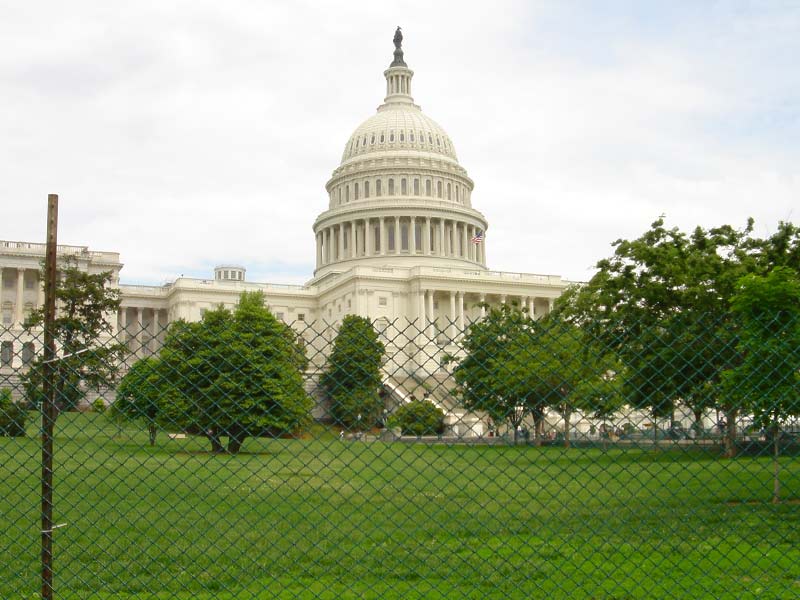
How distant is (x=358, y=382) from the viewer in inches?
360

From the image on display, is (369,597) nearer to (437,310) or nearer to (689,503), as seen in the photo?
(689,503)

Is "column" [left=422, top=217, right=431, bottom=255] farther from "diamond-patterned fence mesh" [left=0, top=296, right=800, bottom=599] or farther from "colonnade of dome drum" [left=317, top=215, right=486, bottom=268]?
"diamond-patterned fence mesh" [left=0, top=296, right=800, bottom=599]

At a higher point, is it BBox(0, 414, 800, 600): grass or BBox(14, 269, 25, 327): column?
BBox(14, 269, 25, 327): column

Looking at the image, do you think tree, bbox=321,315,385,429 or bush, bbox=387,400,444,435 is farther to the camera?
bush, bbox=387,400,444,435

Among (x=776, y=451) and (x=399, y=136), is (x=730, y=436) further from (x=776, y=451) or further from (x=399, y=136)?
(x=399, y=136)

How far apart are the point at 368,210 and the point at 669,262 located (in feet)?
308

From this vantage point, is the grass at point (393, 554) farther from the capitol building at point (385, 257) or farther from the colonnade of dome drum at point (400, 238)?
the colonnade of dome drum at point (400, 238)

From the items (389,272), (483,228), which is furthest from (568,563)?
(483,228)

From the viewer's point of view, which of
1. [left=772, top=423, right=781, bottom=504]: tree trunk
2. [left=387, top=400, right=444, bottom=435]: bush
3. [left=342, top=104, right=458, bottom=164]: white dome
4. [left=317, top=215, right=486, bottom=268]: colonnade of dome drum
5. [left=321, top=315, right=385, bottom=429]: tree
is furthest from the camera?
[left=342, top=104, right=458, bottom=164]: white dome

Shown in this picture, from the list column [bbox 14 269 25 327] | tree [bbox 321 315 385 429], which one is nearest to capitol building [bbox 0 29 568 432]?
column [bbox 14 269 25 327]

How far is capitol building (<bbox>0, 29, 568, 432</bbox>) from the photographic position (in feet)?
354

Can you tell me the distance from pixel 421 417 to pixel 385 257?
114121 mm

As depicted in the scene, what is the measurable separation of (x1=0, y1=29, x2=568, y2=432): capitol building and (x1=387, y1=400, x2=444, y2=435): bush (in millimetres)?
90349

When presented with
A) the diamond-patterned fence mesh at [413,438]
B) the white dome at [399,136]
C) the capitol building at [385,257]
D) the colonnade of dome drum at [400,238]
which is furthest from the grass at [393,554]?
the white dome at [399,136]
